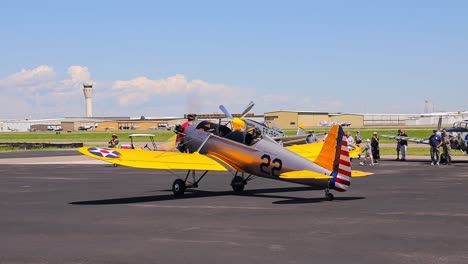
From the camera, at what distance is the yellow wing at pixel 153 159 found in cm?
2055

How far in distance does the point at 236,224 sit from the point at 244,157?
635 centimetres

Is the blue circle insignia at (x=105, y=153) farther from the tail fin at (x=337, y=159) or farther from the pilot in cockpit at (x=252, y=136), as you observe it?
the tail fin at (x=337, y=159)

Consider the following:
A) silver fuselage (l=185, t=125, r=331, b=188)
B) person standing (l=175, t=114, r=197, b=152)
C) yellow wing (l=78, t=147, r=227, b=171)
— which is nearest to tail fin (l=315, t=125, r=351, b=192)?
silver fuselage (l=185, t=125, r=331, b=188)

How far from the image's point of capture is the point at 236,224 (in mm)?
15727

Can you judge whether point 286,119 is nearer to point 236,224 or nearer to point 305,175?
point 305,175

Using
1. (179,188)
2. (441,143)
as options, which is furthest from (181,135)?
(441,143)

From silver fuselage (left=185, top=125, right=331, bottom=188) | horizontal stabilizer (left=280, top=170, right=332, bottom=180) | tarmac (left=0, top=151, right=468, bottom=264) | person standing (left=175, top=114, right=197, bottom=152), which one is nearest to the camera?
tarmac (left=0, top=151, right=468, bottom=264)

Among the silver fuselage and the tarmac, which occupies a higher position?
the silver fuselage

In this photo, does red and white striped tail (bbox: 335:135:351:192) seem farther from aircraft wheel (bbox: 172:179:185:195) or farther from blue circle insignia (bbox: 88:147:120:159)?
blue circle insignia (bbox: 88:147:120:159)

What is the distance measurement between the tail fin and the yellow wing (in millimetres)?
4035

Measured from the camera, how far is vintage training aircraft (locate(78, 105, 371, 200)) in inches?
757

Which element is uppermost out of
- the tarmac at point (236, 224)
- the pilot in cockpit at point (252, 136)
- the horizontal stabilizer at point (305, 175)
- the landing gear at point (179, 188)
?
the pilot in cockpit at point (252, 136)

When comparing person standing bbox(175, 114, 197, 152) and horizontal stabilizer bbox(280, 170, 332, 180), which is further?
person standing bbox(175, 114, 197, 152)

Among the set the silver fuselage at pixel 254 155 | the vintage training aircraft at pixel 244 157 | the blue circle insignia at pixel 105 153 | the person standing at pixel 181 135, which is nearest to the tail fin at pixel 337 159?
the vintage training aircraft at pixel 244 157
